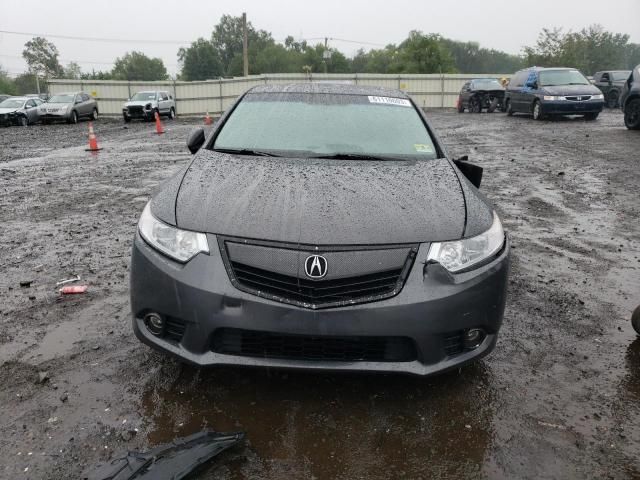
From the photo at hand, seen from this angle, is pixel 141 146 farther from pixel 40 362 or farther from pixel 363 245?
pixel 363 245

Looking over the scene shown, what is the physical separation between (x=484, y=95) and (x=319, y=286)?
24.9 m

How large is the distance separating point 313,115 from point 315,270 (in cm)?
191

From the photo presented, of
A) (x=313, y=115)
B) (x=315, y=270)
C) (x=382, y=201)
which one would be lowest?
(x=315, y=270)

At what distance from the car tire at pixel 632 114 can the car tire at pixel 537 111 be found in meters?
3.95

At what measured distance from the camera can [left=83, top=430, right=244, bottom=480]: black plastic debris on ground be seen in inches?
80.7

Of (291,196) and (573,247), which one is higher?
(291,196)

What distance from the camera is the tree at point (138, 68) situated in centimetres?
11550

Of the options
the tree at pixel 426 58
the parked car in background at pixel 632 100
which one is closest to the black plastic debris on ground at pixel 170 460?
the parked car in background at pixel 632 100

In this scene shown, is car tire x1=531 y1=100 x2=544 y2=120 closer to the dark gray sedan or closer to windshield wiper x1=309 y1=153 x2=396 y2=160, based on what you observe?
windshield wiper x1=309 y1=153 x2=396 y2=160

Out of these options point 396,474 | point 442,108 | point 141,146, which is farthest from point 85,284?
point 442,108

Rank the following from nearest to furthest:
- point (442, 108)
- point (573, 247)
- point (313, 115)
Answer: point (313, 115) < point (573, 247) < point (442, 108)

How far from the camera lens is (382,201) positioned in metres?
2.76

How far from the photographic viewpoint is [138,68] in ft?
385

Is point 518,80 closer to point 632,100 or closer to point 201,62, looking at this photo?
point 632,100
